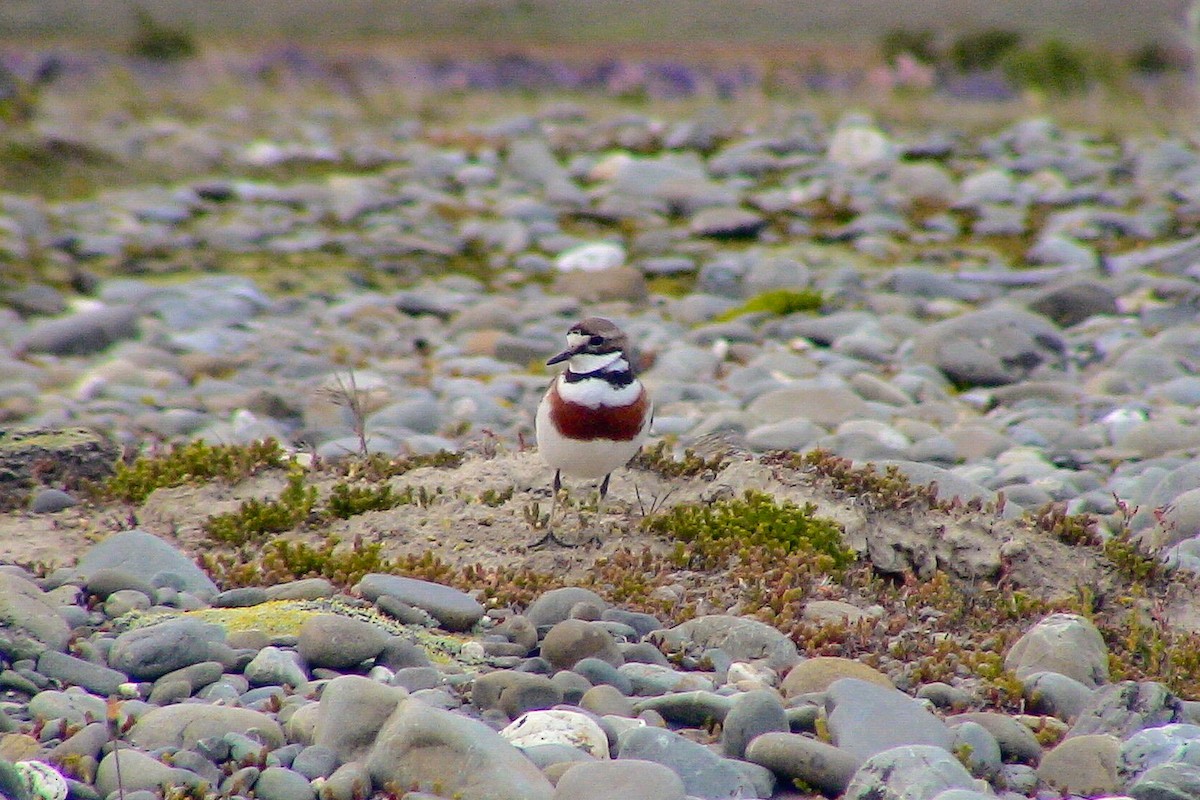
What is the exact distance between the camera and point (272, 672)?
5.08 metres

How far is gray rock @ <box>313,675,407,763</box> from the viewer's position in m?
4.53

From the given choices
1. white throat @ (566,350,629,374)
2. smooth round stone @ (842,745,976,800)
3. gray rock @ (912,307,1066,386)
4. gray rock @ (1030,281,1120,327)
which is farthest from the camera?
gray rock @ (1030,281,1120,327)

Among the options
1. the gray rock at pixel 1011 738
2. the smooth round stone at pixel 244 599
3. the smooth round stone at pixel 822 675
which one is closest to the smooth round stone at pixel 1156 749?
the gray rock at pixel 1011 738

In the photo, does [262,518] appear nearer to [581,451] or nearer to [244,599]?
[244,599]

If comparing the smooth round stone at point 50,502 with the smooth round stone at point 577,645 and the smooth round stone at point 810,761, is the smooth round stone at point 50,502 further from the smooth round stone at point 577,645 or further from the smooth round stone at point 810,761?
the smooth round stone at point 810,761

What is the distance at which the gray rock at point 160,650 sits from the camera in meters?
5.04

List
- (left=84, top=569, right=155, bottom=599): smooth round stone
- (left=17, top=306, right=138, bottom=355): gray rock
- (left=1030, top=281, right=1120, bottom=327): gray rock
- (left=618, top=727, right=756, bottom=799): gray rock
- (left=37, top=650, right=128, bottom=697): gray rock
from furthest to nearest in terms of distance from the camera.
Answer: (left=1030, top=281, right=1120, bottom=327): gray rock < (left=17, top=306, right=138, bottom=355): gray rock < (left=84, top=569, right=155, bottom=599): smooth round stone < (left=37, top=650, right=128, bottom=697): gray rock < (left=618, top=727, right=756, bottom=799): gray rock

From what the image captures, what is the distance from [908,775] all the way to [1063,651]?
1.52 metres

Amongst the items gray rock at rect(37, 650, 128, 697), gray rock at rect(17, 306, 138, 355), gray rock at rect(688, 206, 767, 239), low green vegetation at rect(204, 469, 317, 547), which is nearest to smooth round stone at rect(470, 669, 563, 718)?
gray rock at rect(37, 650, 128, 697)

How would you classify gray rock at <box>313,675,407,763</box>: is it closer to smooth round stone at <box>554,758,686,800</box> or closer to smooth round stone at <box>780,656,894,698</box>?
smooth round stone at <box>554,758,686,800</box>

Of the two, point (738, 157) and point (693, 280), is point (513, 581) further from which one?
point (738, 157)

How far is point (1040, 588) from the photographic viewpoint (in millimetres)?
6473

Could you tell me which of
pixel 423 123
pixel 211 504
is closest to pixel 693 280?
pixel 211 504

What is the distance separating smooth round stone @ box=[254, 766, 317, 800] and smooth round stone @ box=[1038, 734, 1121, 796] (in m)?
2.45
